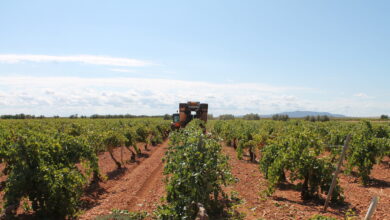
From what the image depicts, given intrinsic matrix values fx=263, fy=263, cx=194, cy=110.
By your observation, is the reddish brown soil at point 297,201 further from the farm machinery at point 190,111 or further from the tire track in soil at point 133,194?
the farm machinery at point 190,111

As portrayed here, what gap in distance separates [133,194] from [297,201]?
5687 millimetres

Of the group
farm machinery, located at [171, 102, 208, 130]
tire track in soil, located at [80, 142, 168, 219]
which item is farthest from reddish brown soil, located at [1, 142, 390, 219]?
farm machinery, located at [171, 102, 208, 130]

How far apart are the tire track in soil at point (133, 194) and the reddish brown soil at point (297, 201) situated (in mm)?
2880

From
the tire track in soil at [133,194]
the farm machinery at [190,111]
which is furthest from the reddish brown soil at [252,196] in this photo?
the farm machinery at [190,111]

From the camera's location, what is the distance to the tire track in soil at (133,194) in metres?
8.13

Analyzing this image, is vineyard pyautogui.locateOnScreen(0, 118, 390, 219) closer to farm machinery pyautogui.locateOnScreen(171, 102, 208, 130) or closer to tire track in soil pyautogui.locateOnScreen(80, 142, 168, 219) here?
tire track in soil pyautogui.locateOnScreen(80, 142, 168, 219)

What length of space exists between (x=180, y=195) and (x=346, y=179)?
30.8 feet

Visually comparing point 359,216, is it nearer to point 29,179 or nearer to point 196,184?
point 196,184

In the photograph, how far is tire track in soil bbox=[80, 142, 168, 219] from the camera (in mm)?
8133

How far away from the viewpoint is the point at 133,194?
968cm

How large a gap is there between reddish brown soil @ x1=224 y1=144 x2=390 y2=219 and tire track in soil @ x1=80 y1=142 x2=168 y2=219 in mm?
2880

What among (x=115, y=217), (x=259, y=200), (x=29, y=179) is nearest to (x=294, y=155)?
(x=259, y=200)

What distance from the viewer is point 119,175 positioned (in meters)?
13.1

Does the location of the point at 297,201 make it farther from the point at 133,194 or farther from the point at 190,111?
the point at 190,111
